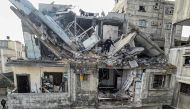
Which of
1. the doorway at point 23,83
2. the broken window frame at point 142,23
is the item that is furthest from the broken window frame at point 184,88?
the doorway at point 23,83

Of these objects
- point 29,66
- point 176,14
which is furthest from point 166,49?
point 29,66

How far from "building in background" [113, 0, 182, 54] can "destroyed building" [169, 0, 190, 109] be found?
34.0 ft

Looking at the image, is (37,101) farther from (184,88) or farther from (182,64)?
(184,88)

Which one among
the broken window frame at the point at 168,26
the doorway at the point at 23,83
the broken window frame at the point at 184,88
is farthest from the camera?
the broken window frame at the point at 168,26

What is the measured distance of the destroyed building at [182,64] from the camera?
1373cm

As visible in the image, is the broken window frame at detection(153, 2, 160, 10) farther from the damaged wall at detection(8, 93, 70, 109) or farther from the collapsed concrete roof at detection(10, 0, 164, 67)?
the damaged wall at detection(8, 93, 70, 109)

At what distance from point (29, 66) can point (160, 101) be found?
1252cm

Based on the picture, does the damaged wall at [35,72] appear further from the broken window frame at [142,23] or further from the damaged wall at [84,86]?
the broken window frame at [142,23]

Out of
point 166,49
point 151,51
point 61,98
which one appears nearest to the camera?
point 61,98

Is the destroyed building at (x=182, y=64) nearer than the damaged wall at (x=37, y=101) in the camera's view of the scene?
No

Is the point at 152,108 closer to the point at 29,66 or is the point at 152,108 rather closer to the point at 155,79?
the point at 155,79

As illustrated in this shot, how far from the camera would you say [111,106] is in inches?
502

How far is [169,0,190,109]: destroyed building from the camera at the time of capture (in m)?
13.7

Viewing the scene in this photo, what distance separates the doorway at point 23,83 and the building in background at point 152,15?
1964 centimetres
